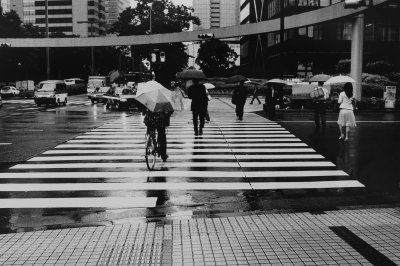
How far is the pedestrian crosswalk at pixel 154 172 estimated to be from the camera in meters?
8.70

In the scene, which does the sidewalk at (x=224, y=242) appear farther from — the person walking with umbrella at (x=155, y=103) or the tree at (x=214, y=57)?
the tree at (x=214, y=57)

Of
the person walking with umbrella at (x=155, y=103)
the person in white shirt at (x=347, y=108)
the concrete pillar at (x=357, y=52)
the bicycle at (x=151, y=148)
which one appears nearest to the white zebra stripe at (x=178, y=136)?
the person in white shirt at (x=347, y=108)

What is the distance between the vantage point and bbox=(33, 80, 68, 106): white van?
37.2 metres

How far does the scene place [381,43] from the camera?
181 ft

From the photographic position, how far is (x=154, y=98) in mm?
10484

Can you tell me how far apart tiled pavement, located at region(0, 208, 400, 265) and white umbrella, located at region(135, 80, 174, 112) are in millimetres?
3957

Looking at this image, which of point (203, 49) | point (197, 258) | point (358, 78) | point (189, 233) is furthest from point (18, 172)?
point (203, 49)

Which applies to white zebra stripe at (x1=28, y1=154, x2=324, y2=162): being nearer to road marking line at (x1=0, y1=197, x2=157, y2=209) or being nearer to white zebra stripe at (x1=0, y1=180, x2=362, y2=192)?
white zebra stripe at (x1=0, y1=180, x2=362, y2=192)

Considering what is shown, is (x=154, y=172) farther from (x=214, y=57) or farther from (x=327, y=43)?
(x=214, y=57)

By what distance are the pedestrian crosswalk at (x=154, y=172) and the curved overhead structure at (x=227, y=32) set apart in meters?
15.3

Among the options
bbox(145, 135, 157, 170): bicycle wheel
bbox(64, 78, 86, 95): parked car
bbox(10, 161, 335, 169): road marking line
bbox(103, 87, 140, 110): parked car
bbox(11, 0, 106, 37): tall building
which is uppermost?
bbox(11, 0, 106, 37): tall building

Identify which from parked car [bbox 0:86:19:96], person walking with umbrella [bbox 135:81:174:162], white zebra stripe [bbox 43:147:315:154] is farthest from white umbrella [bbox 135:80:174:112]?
parked car [bbox 0:86:19:96]

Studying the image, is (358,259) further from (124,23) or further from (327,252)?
(124,23)

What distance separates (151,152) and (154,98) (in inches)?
51.0
